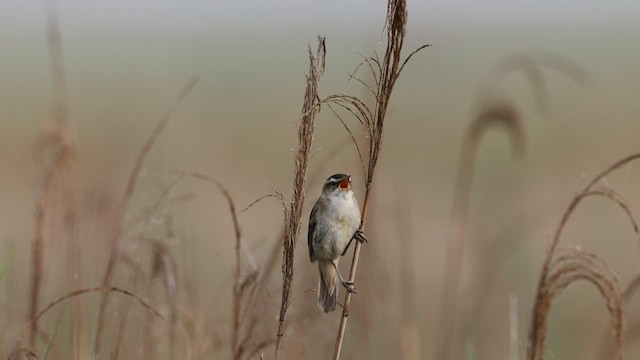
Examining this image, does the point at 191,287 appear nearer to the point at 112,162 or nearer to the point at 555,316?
the point at 112,162

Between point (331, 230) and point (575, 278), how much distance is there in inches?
44.9

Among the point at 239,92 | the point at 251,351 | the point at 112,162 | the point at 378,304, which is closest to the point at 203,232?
the point at 112,162

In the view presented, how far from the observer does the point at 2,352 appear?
11.4 feet

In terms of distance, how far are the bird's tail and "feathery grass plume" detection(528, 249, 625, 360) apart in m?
1.04

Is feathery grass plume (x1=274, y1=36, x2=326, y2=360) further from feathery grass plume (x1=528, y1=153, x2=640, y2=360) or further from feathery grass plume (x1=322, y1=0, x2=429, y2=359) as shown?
feathery grass plume (x1=528, y1=153, x2=640, y2=360)

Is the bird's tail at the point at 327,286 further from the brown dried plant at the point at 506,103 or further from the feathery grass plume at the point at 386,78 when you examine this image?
the feathery grass plume at the point at 386,78

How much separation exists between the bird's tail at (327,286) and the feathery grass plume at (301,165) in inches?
39.9

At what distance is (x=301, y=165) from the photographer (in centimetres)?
246

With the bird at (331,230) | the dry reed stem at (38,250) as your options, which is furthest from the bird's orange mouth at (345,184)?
the dry reed stem at (38,250)

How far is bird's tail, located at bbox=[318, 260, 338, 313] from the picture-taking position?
3.58 m

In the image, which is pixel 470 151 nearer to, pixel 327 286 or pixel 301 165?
pixel 327 286

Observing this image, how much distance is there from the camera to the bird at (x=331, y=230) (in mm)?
3598

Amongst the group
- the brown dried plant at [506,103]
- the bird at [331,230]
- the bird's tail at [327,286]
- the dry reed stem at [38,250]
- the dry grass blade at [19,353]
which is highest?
the brown dried plant at [506,103]

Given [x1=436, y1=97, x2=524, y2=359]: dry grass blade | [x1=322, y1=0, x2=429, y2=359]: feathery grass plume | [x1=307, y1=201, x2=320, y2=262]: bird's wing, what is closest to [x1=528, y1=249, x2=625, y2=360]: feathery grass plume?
[x1=322, y1=0, x2=429, y2=359]: feathery grass plume
